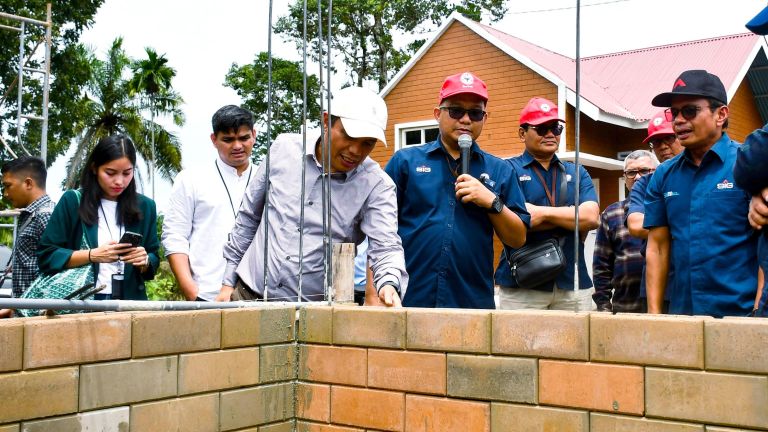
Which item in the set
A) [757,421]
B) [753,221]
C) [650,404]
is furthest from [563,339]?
[753,221]

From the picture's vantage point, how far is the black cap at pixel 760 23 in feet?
8.16

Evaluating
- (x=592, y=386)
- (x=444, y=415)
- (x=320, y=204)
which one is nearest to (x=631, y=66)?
(x=320, y=204)

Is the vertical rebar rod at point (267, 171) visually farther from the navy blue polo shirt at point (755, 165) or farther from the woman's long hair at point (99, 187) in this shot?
the navy blue polo shirt at point (755, 165)

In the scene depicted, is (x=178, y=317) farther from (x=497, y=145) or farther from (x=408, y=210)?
(x=497, y=145)

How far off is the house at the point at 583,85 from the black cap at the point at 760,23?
11.9 m

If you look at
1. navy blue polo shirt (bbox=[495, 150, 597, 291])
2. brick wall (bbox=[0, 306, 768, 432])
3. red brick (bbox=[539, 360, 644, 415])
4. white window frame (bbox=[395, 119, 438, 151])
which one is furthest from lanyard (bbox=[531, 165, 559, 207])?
white window frame (bbox=[395, 119, 438, 151])

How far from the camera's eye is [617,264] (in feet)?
16.0

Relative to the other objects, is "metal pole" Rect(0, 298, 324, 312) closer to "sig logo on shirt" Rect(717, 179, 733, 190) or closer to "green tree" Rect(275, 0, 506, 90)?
"sig logo on shirt" Rect(717, 179, 733, 190)

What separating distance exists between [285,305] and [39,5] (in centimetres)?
2388

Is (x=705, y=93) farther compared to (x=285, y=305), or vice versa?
(x=705, y=93)

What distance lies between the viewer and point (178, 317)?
2.59 meters

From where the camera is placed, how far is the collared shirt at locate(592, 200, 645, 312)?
477 cm

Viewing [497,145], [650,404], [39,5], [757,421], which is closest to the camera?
[757,421]

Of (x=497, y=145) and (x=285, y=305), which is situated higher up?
(x=497, y=145)
